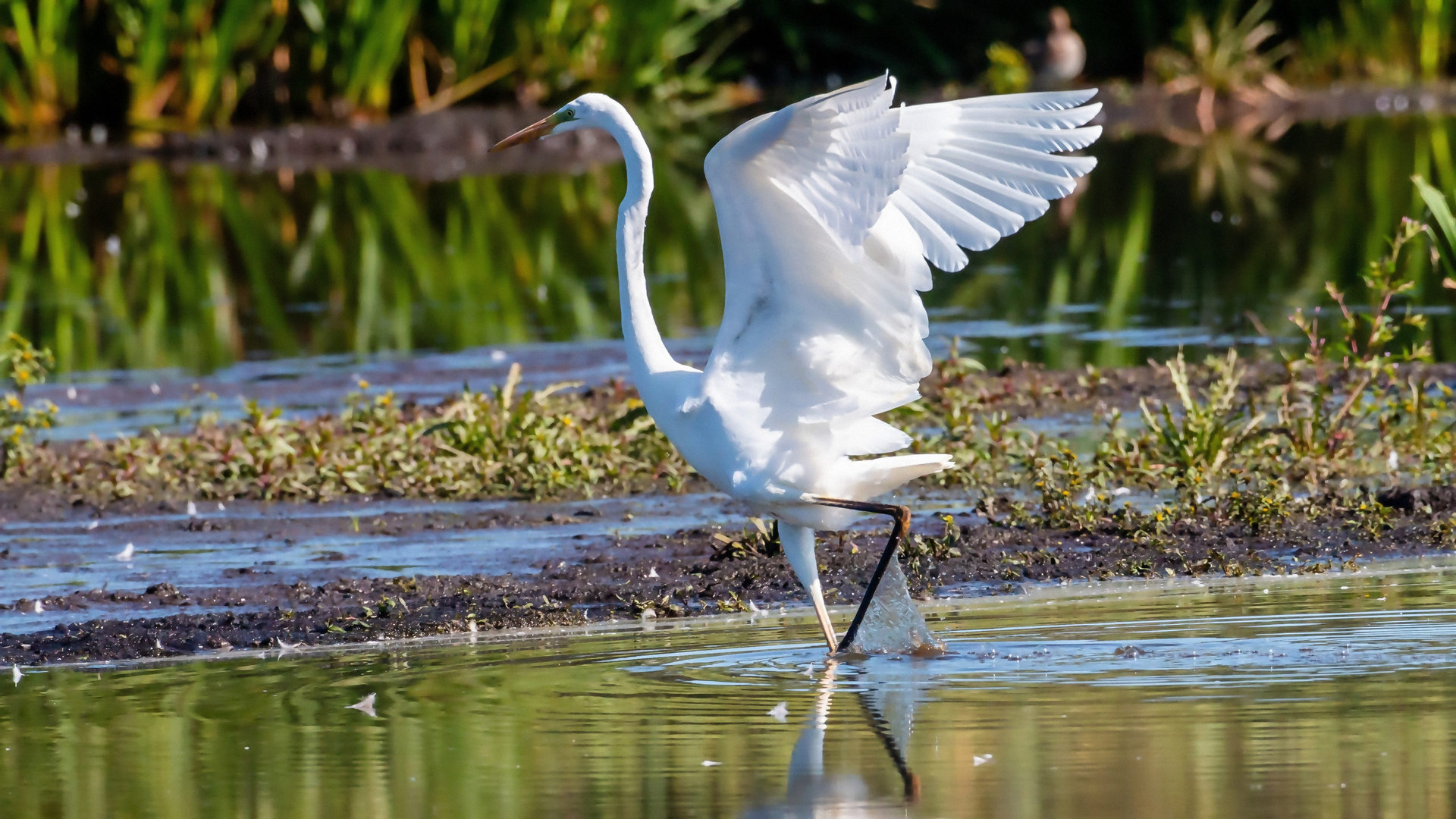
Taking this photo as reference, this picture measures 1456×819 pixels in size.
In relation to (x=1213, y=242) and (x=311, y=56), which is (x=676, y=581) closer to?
(x=1213, y=242)

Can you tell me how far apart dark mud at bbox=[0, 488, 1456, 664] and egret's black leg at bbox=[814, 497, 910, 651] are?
74 centimetres

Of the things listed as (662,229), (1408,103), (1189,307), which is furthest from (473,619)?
(1408,103)

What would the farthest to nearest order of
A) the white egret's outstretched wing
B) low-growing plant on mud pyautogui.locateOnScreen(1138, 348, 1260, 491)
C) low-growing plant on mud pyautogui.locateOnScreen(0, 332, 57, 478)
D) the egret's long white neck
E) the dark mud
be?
low-growing plant on mud pyautogui.locateOnScreen(0, 332, 57, 478)
low-growing plant on mud pyautogui.locateOnScreen(1138, 348, 1260, 491)
the dark mud
the egret's long white neck
the white egret's outstretched wing

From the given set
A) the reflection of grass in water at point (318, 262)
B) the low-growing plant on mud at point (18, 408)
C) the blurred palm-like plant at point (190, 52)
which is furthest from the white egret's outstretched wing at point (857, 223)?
the blurred palm-like plant at point (190, 52)

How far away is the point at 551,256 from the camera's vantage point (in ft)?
59.6

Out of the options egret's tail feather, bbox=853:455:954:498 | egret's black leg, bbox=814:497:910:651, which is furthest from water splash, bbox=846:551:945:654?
egret's tail feather, bbox=853:455:954:498

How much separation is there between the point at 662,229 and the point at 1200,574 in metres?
13.1

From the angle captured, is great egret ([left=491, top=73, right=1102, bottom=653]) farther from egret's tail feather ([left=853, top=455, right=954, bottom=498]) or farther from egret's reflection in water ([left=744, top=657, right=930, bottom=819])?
egret's reflection in water ([left=744, top=657, right=930, bottom=819])

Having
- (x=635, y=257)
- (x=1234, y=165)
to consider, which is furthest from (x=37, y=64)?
(x=635, y=257)

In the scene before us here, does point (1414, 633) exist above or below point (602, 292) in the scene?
below

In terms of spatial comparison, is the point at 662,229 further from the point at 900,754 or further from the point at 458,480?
the point at 900,754

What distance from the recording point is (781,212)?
219 inches

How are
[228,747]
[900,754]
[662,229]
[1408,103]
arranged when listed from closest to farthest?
[900,754]
[228,747]
[662,229]
[1408,103]

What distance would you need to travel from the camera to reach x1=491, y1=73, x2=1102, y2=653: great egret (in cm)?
558
